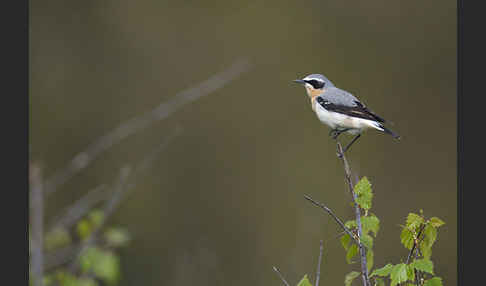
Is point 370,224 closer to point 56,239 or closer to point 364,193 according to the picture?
point 364,193

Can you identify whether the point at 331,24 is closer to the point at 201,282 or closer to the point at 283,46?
the point at 283,46

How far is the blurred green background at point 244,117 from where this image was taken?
841cm

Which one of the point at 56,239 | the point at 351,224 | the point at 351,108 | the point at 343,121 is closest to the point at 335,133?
the point at 343,121

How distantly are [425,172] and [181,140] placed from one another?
3.38 metres

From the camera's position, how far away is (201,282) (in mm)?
6270

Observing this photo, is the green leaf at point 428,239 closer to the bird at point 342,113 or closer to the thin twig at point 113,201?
the thin twig at point 113,201

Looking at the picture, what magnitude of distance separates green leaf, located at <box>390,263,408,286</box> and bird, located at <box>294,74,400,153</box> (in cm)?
186

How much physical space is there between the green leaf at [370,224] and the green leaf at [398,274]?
330 millimetres

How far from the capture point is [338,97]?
4840 mm

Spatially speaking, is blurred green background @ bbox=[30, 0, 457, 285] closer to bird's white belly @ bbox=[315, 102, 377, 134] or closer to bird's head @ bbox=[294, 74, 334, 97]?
bird's head @ bbox=[294, 74, 334, 97]

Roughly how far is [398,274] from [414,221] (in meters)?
0.28

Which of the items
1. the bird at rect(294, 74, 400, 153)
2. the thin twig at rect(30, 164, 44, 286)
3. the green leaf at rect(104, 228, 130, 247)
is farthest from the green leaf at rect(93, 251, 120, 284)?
the bird at rect(294, 74, 400, 153)

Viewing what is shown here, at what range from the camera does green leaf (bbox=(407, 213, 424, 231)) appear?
277cm

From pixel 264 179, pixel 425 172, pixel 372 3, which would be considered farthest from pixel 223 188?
pixel 372 3
